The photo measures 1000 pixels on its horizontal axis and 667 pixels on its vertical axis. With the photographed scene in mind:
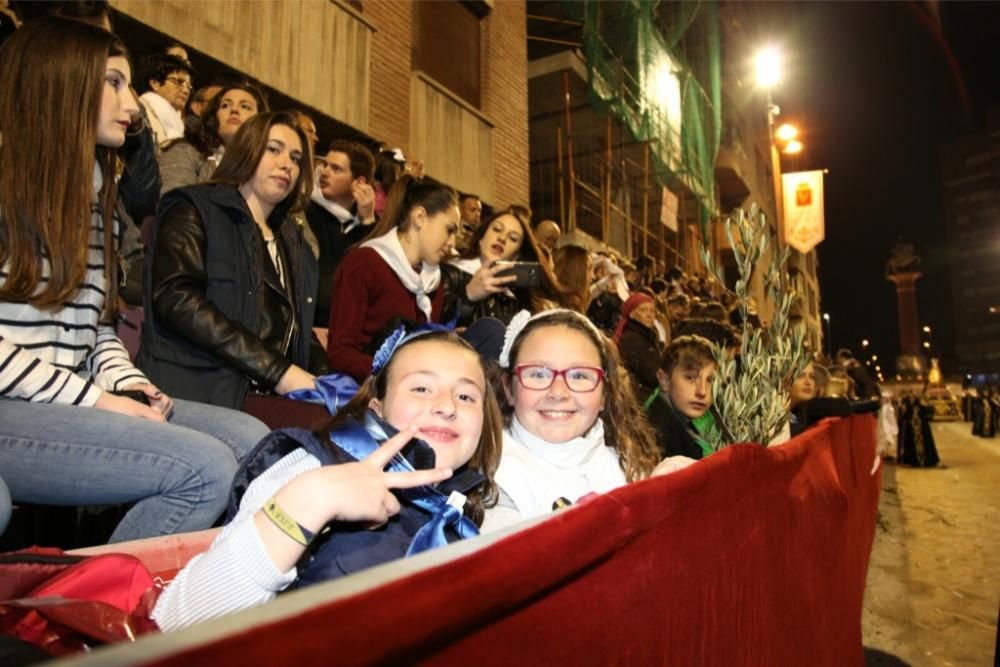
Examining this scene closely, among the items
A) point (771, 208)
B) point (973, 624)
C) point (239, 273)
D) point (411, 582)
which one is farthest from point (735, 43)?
point (411, 582)

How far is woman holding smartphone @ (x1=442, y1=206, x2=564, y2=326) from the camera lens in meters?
3.53

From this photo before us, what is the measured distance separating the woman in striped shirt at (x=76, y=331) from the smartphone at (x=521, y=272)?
169cm

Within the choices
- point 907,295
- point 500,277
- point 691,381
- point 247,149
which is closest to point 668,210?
point 691,381

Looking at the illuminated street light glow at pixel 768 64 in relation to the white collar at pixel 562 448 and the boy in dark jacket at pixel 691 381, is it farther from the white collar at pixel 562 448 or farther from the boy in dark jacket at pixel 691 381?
the white collar at pixel 562 448

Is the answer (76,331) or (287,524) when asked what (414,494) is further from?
(76,331)

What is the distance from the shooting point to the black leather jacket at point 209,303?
2328mm

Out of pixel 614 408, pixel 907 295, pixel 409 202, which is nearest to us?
pixel 614 408

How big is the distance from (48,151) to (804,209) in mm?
20358

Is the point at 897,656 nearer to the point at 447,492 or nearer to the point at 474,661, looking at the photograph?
the point at 447,492

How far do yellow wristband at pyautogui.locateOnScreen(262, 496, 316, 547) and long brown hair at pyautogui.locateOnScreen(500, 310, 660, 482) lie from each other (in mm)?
1378

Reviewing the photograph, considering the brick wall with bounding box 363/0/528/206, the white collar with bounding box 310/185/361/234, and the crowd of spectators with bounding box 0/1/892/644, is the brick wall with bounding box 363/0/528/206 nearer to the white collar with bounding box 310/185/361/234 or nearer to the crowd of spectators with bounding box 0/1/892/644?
the white collar with bounding box 310/185/361/234

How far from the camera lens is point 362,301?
10.3 ft

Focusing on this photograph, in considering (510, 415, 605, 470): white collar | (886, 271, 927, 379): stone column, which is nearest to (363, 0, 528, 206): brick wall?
(510, 415, 605, 470): white collar

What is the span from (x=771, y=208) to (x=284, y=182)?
29.4m
